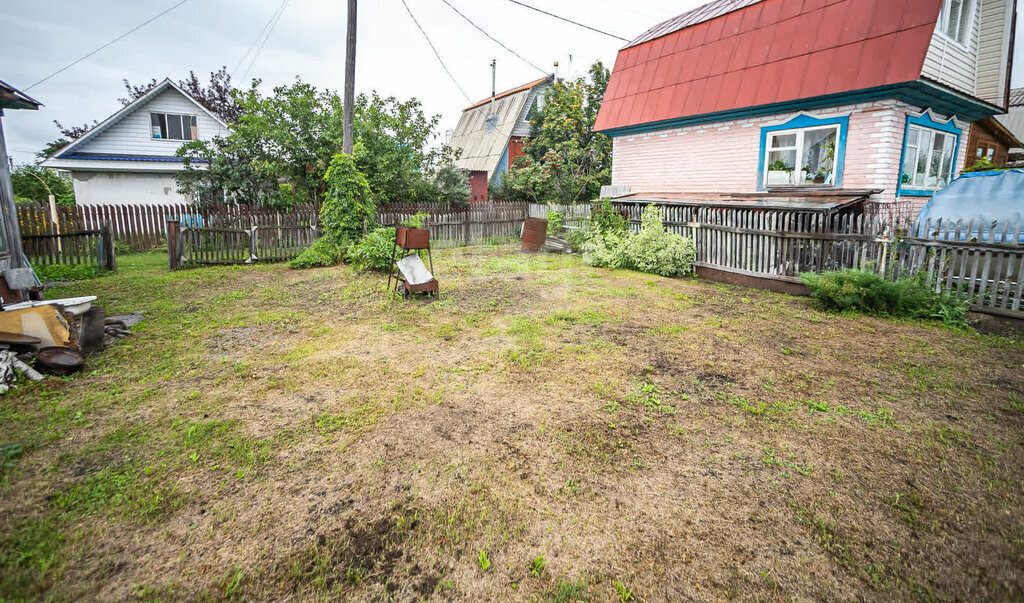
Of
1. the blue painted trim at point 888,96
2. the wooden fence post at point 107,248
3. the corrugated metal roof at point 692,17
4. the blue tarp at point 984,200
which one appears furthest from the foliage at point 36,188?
the blue tarp at point 984,200

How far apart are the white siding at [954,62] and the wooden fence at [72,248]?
19032mm

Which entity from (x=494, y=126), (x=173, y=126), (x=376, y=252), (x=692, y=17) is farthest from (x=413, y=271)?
(x=494, y=126)

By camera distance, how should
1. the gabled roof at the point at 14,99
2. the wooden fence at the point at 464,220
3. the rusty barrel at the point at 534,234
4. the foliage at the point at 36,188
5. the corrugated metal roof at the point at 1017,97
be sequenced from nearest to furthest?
the gabled roof at the point at 14,99 → the rusty barrel at the point at 534,234 → the wooden fence at the point at 464,220 → the foliage at the point at 36,188 → the corrugated metal roof at the point at 1017,97

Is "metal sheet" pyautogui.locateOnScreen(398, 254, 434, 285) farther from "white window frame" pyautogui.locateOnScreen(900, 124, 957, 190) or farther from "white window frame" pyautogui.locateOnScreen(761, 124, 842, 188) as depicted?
"white window frame" pyautogui.locateOnScreen(900, 124, 957, 190)

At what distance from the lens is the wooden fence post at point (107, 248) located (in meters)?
11.1

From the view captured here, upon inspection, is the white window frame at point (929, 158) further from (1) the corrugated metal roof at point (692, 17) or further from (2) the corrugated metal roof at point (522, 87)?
(2) the corrugated metal roof at point (522, 87)

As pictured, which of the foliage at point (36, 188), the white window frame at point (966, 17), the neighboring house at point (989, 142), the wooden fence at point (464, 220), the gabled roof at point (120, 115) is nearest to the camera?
the white window frame at point (966, 17)

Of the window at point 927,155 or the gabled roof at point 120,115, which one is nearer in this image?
the window at point 927,155

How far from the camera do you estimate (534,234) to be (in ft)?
49.9

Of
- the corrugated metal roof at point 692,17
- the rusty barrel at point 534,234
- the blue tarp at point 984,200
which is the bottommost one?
the rusty barrel at point 534,234

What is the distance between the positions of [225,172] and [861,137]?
18972 millimetres

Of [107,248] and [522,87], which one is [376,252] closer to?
[107,248]

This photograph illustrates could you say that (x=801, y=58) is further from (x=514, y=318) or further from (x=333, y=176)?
(x=333, y=176)

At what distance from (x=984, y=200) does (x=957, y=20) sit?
20.3 ft
